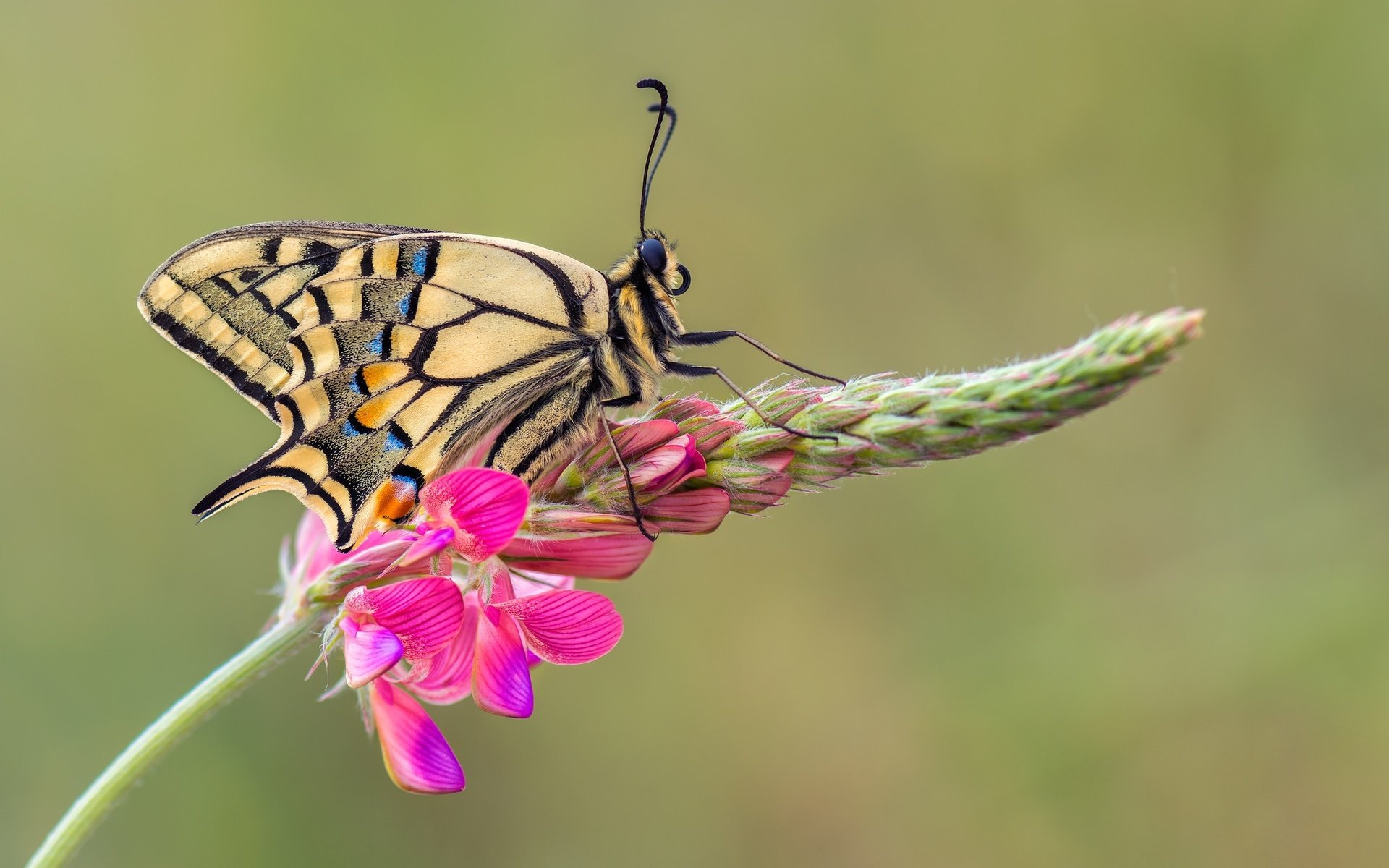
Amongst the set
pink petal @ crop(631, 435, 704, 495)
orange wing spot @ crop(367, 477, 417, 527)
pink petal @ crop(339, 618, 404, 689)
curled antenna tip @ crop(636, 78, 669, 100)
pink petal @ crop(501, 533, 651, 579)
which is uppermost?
curled antenna tip @ crop(636, 78, 669, 100)

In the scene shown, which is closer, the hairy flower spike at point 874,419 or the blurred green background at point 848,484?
the hairy flower spike at point 874,419

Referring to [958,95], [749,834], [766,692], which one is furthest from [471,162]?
A: [749,834]

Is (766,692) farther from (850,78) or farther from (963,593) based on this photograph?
(850,78)

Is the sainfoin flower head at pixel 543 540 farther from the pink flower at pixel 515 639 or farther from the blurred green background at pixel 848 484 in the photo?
the blurred green background at pixel 848 484

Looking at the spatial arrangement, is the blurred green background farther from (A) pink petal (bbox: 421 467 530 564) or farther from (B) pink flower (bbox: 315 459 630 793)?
(A) pink petal (bbox: 421 467 530 564)

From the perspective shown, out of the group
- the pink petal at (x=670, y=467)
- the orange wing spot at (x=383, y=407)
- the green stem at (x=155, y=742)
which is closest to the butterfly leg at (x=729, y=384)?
the pink petal at (x=670, y=467)

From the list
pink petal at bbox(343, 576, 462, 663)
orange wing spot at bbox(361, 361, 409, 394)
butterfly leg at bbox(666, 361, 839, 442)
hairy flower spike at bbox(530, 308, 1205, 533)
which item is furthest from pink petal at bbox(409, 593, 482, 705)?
butterfly leg at bbox(666, 361, 839, 442)

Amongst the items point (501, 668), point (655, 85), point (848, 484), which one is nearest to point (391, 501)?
point (501, 668)
